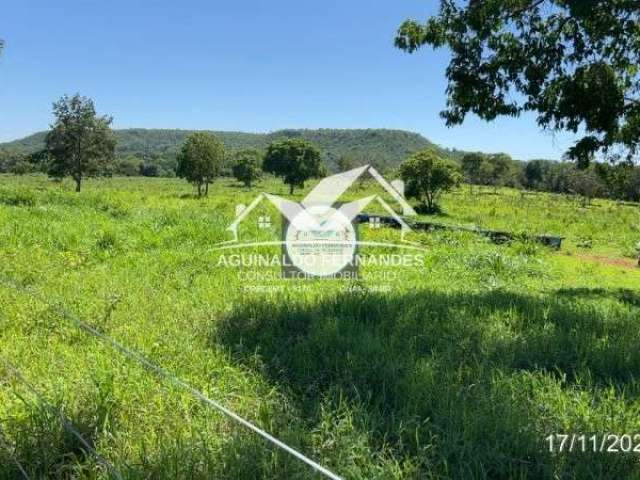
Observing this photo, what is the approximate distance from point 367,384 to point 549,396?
1.41 m

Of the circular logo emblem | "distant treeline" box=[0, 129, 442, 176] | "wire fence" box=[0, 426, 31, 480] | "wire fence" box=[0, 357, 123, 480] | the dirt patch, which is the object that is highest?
"distant treeline" box=[0, 129, 442, 176]

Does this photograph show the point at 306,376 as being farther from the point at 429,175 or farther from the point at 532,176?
the point at 532,176

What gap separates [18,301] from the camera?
5383 millimetres

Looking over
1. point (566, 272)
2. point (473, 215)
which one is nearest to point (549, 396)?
Result: point (566, 272)

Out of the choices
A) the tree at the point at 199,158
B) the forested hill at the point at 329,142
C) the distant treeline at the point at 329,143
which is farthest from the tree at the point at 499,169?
the forested hill at the point at 329,142

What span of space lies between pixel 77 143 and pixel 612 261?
116 ft

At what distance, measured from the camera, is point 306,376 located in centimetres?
365

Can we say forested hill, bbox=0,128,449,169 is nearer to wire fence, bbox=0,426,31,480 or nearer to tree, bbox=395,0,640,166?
tree, bbox=395,0,640,166

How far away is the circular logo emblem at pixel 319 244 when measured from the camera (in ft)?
28.8

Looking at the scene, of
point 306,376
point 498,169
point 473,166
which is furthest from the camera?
point 498,169

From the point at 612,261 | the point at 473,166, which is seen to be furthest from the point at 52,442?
the point at 473,166

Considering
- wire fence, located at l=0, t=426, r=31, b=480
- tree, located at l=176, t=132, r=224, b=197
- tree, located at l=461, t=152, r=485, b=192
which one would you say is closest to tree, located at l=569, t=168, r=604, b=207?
tree, located at l=461, t=152, r=485, b=192

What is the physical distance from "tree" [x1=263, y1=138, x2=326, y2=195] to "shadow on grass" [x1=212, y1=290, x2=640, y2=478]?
40.8m

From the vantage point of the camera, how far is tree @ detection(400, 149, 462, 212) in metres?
25.0
